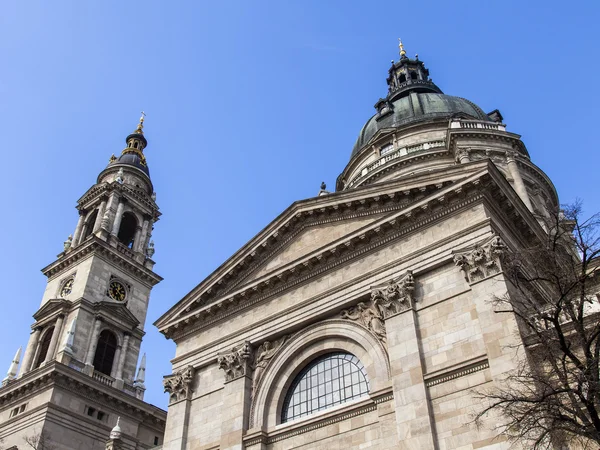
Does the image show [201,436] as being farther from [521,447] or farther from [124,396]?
[124,396]

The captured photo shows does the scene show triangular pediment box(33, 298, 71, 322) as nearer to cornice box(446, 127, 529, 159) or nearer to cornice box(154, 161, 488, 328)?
cornice box(154, 161, 488, 328)

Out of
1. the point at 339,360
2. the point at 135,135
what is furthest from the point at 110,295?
the point at 339,360

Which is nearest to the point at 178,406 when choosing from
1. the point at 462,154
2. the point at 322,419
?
the point at 322,419

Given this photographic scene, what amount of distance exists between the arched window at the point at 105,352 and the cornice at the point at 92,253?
5.73 metres

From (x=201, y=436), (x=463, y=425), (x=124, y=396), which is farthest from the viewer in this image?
(x=124, y=396)

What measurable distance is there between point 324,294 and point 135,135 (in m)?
42.7

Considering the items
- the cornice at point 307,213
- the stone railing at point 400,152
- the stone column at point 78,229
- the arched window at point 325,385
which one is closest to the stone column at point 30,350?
the stone column at point 78,229

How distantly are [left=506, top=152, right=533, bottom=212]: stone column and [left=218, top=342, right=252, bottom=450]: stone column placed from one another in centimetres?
2096

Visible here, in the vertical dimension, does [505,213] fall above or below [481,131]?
below

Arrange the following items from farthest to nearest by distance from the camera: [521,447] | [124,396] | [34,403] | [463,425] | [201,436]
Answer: [124,396] < [34,403] < [201,436] < [463,425] < [521,447]

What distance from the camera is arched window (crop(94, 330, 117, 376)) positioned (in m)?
41.5

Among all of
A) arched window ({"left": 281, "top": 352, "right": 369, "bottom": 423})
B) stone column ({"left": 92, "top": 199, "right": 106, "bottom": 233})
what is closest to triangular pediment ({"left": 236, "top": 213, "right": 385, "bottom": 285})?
arched window ({"left": 281, "top": 352, "right": 369, "bottom": 423})

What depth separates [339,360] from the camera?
21.8 meters

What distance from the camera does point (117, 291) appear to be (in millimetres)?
45344
